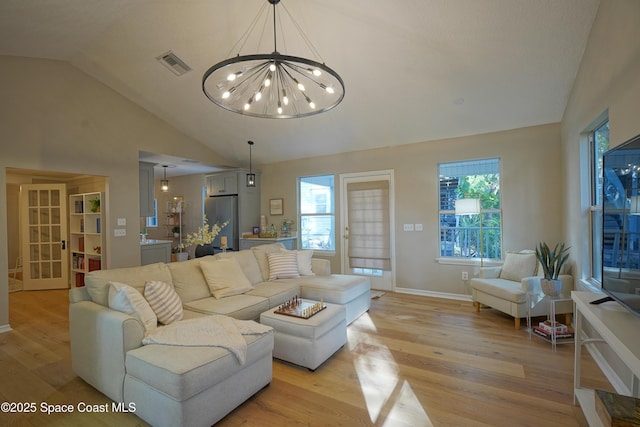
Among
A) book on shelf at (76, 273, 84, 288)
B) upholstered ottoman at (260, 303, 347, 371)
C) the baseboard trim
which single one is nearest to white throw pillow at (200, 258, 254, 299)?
upholstered ottoman at (260, 303, 347, 371)

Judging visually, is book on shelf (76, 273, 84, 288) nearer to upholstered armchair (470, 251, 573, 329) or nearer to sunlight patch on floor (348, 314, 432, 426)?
sunlight patch on floor (348, 314, 432, 426)

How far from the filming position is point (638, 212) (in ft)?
4.91

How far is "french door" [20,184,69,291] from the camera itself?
5426 millimetres

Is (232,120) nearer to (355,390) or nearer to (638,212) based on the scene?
(355,390)

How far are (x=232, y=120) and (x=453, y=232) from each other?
3.99m

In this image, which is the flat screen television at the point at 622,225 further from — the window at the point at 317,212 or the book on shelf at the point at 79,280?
the book on shelf at the point at 79,280

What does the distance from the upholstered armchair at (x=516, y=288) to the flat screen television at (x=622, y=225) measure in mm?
1627

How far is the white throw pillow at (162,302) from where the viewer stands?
2.38 metres

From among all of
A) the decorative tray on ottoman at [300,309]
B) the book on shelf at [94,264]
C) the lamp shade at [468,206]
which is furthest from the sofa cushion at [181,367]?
the book on shelf at [94,264]

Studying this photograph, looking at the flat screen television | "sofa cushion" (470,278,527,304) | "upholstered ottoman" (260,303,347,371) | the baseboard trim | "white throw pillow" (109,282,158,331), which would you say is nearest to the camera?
the flat screen television

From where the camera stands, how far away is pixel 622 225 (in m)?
1.67

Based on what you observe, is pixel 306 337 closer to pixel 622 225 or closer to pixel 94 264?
pixel 622 225

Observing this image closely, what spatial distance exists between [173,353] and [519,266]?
13.1 feet

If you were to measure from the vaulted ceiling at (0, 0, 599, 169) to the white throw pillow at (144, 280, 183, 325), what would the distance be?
105 inches
